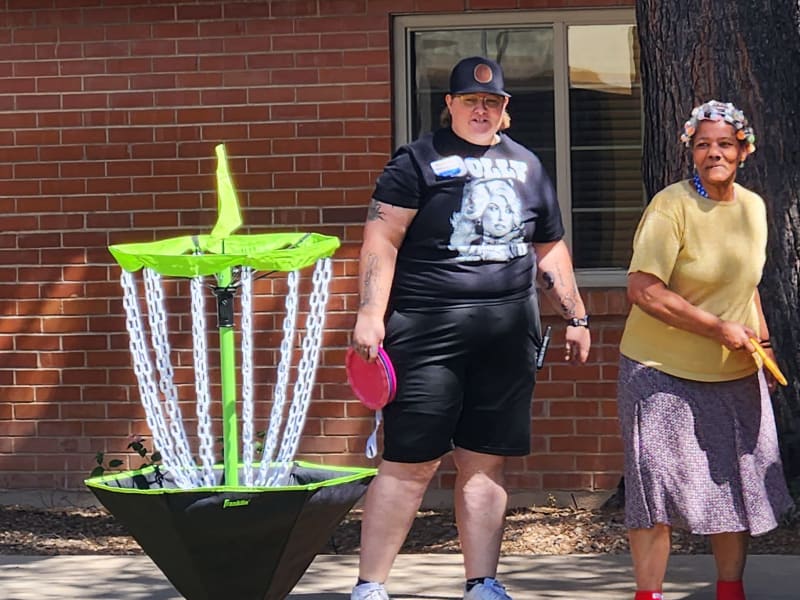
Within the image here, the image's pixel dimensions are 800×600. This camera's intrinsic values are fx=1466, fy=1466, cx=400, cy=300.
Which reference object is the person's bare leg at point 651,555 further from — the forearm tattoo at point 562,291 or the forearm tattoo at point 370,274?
the forearm tattoo at point 370,274

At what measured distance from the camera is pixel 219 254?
4.35 meters

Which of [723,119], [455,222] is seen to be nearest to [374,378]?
[455,222]

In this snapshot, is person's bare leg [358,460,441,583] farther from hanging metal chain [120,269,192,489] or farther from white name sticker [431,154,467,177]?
white name sticker [431,154,467,177]

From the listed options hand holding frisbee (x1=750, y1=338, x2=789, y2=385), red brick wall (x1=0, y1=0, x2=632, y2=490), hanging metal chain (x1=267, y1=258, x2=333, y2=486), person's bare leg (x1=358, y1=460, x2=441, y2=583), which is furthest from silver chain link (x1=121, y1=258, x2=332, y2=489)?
red brick wall (x1=0, y1=0, x2=632, y2=490)

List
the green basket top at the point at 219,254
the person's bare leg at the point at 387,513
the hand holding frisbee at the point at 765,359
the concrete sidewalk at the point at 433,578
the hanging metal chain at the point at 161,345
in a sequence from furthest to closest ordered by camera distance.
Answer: the concrete sidewalk at the point at 433,578, the person's bare leg at the point at 387,513, the hand holding frisbee at the point at 765,359, the hanging metal chain at the point at 161,345, the green basket top at the point at 219,254

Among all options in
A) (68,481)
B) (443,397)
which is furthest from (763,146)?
(68,481)

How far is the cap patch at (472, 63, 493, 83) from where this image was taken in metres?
4.85

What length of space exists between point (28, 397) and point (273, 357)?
135cm

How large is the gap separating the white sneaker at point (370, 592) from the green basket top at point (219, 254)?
116cm

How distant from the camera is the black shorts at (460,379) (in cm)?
485

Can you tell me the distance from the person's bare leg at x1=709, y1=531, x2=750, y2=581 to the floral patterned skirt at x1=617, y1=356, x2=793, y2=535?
10 cm

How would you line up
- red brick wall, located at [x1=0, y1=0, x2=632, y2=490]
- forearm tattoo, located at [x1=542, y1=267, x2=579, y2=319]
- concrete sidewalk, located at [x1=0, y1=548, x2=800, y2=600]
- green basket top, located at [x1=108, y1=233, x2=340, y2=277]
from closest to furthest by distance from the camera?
green basket top, located at [x1=108, y1=233, x2=340, y2=277] < forearm tattoo, located at [x1=542, y1=267, x2=579, y2=319] < concrete sidewalk, located at [x1=0, y1=548, x2=800, y2=600] < red brick wall, located at [x1=0, y1=0, x2=632, y2=490]

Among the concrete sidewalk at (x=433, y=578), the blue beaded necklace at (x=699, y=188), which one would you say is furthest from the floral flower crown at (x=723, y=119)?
the concrete sidewalk at (x=433, y=578)

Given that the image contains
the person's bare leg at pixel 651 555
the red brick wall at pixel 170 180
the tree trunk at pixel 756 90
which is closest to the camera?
the person's bare leg at pixel 651 555
